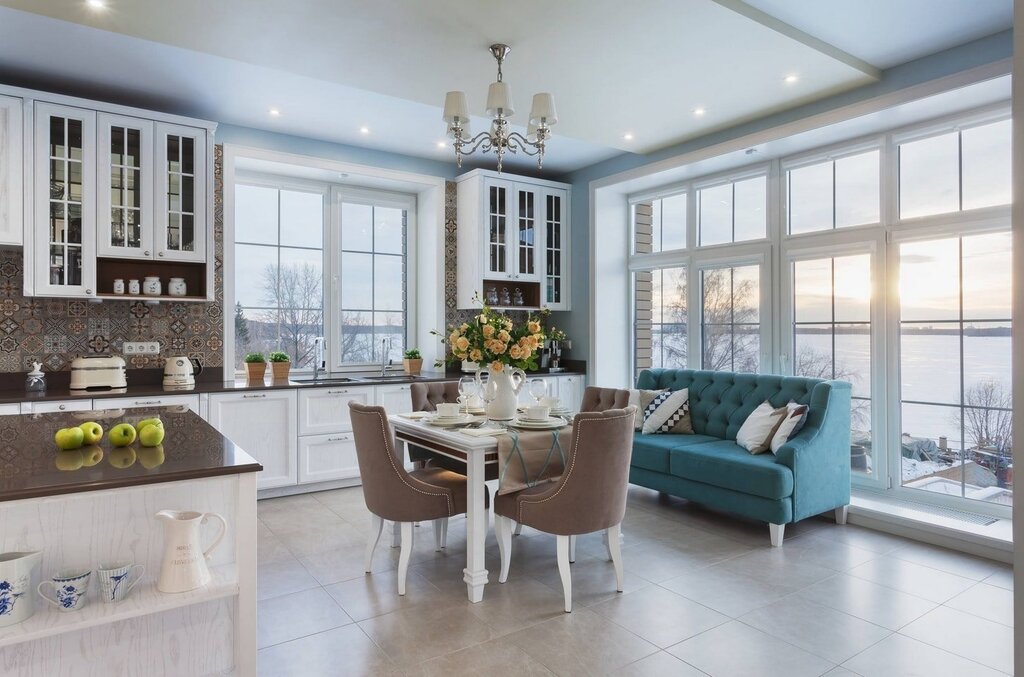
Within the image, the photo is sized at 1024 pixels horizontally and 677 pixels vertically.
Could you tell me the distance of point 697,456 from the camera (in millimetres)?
4125

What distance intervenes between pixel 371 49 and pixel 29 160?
93.2 inches

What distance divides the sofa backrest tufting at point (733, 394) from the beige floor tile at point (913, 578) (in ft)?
2.93

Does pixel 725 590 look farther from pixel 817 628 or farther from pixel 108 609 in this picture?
pixel 108 609

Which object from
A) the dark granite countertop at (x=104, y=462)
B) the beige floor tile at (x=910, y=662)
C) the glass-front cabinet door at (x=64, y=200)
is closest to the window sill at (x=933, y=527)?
the beige floor tile at (x=910, y=662)

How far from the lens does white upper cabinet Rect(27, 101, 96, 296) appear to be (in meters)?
3.93

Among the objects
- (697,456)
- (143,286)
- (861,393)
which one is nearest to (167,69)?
(143,286)

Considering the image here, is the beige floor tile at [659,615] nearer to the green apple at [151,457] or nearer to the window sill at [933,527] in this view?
the window sill at [933,527]

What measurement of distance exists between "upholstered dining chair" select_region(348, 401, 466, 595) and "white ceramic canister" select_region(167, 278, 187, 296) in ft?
7.17

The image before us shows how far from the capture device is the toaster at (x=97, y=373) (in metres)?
4.10

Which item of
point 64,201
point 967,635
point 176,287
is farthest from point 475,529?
point 64,201

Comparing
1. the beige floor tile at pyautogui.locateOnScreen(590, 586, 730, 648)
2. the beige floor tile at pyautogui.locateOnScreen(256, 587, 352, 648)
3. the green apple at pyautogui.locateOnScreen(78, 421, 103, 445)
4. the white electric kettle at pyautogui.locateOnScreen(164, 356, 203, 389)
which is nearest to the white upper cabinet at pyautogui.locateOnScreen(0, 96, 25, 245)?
the white electric kettle at pyautogui.locateOnScreen(164, 356, 203, 389)

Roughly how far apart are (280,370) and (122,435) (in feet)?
9.76

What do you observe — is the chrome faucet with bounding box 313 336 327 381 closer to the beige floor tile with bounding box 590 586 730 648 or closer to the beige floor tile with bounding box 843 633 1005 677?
the beige floor tile with bounding box 590 586 730 648

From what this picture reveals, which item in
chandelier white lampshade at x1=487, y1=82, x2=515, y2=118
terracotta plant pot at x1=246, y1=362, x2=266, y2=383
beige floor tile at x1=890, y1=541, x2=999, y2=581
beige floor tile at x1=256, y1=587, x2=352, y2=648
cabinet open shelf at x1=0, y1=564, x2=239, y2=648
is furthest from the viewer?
terracotta plant pot at x1=246, y1=362, x2=266, y2=383
